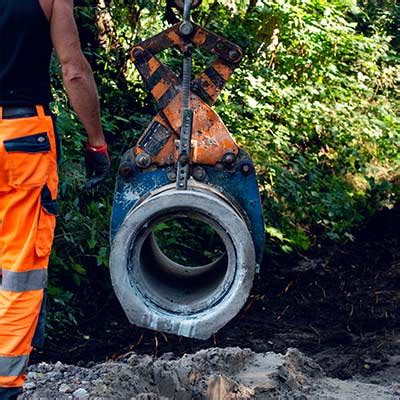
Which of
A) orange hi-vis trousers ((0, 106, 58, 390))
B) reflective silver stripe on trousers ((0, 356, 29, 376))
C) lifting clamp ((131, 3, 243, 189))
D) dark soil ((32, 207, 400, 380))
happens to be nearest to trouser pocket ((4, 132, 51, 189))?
orange hi-vis trousers ((0, 106, 58, 390))

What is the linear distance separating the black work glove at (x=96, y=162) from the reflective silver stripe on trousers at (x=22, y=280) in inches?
16.6

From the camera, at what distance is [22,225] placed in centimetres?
339

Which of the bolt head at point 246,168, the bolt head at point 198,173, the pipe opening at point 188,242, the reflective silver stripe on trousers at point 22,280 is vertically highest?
the bolt head at point 246,168

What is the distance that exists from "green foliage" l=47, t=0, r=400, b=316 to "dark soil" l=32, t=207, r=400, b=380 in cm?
27

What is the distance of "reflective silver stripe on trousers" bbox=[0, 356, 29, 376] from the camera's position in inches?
134

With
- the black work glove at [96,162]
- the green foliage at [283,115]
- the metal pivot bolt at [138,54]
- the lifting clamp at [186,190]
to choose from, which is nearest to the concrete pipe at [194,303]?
the lifting clamp at [186,190]

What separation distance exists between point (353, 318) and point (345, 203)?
207cm

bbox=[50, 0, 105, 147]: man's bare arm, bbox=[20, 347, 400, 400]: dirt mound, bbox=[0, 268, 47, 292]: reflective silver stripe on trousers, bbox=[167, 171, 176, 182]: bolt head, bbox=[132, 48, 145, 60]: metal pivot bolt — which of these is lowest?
bbox=[20, 347, 400, 400]: dirt mound

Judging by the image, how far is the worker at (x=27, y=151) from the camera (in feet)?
11.0

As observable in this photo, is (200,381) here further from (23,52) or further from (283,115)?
(283,115)

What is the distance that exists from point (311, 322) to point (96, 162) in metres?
3.66

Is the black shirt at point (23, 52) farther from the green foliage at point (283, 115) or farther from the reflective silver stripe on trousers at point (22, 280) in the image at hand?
the green foliage at point (283, 115)

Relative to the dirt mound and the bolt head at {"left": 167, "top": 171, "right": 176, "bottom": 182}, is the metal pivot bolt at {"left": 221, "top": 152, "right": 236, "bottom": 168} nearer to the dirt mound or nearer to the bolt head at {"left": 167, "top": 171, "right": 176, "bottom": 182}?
the bolt head at {"left": 167, "top": 171, "right": 176, "bottom": 182}

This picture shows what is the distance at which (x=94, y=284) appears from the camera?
6.70m
